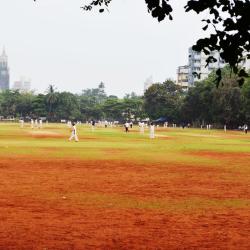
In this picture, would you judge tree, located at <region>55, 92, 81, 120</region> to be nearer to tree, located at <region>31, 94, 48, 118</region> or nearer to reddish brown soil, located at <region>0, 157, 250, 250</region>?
tree, located at <region>31, 94, 48, 118</region>

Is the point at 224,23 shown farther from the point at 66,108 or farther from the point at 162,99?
the point at 66,108

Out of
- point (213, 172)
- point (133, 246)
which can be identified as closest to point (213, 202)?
point (133, 246)

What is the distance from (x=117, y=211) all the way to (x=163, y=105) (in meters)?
126

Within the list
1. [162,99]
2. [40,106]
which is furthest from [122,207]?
[40,106]

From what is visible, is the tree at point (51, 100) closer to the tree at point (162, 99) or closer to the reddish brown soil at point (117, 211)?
the tree at point (162, 99)

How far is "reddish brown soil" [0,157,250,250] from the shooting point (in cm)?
873

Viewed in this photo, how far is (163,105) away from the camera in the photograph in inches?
5364

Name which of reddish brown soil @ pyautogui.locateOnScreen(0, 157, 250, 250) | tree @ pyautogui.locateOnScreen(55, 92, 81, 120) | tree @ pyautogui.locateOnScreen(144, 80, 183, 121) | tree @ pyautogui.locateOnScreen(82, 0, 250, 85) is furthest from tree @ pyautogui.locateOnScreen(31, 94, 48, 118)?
tree @ pyautogui.locateOnScreen(82, 0, 250, 85)

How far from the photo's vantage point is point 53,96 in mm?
153250

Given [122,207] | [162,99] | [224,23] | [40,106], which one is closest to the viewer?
[224,23]

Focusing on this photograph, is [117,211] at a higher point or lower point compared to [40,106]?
lower

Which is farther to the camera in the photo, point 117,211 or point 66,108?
point 66,108

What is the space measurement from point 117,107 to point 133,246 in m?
148

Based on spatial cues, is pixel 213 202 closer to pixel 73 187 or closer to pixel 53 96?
pixel 73 187
